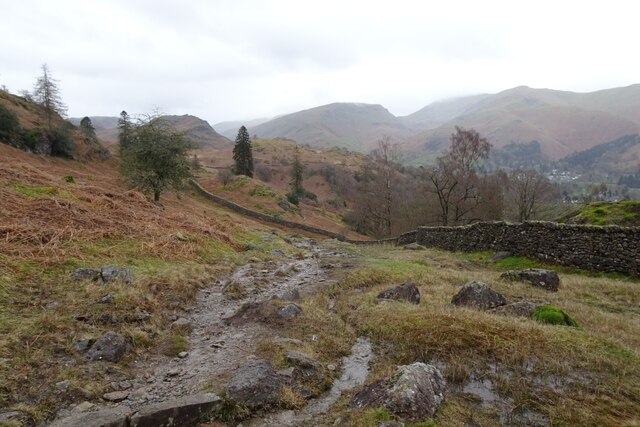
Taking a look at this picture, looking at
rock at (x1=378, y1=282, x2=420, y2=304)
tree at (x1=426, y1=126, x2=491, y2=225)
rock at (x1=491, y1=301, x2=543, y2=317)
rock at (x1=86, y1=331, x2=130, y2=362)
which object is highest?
tree at (x1=426, y1=126, x2=491, y2=225)

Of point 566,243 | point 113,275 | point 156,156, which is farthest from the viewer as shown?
point 156,156

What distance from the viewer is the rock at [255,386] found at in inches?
241

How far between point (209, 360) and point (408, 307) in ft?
17.9

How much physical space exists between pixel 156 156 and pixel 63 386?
28789mm

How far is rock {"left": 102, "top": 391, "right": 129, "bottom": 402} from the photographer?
615 cm

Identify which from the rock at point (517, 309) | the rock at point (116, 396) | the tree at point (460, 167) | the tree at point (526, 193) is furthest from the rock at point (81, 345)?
the tree at point (526, 193)

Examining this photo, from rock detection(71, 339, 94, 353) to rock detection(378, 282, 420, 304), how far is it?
8.05 meters

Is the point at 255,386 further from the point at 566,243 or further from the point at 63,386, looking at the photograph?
the point at 566,243

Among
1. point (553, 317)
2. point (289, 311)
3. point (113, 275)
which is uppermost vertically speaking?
point (113, 275)

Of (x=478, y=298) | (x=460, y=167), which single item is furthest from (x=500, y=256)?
(x=460, y=167)

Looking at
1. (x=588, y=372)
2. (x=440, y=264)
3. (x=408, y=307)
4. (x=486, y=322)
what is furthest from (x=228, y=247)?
(x=588, y=372)

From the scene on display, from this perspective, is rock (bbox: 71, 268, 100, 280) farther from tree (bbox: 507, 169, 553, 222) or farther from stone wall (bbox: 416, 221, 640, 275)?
tree (bbox: 507, 169, 553, 222)

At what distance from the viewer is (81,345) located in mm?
7465

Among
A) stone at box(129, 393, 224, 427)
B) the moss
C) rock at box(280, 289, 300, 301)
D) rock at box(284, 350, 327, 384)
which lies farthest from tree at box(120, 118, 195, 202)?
the moss
